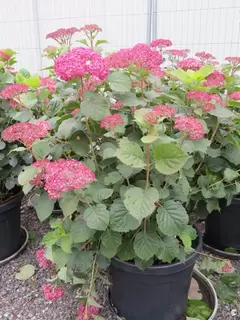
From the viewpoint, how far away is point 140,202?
2.96ft

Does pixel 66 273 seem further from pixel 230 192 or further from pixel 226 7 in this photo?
pixel 226 7

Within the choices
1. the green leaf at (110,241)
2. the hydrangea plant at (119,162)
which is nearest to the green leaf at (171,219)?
the hydrangea plant at (119,162)

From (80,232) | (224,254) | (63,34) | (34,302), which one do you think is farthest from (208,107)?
(34,302)

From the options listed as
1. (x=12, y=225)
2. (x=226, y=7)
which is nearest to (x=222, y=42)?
(x=226, y=7)

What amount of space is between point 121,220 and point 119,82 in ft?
1.26

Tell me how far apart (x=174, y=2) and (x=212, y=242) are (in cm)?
248

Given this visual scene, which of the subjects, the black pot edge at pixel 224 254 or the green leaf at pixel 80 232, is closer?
the green leaf at pixel 80 232

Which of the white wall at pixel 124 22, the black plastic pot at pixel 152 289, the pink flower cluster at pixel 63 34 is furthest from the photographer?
the white wall at pixel 124 22

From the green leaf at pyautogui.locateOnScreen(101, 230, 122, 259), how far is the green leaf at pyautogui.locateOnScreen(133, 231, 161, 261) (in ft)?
0.17

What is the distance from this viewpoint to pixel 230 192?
1354 millimetres

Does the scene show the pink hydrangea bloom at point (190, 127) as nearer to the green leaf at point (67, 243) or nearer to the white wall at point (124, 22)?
the green leaf at point (67, 243)

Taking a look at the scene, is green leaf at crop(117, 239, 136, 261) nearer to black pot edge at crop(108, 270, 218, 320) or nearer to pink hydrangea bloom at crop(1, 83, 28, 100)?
black pot edge at crop(108, 270, 218, 320)

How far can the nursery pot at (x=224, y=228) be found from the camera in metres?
1.67

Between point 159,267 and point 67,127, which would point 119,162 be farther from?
point 159,267
